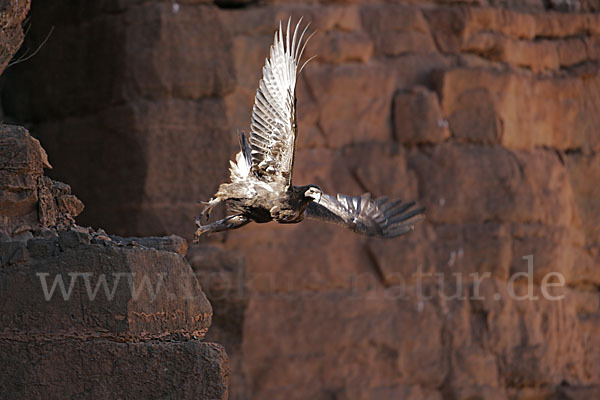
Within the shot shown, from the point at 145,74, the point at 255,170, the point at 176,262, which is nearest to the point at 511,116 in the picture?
the point at 145,74

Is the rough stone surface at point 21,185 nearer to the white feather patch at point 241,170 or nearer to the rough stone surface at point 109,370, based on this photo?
the rough stone surface at point 109,370

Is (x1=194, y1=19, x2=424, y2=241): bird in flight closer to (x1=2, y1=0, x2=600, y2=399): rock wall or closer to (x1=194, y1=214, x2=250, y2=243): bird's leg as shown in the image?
(x1=194, y1=214, x2=250, y2=243): bird's leg

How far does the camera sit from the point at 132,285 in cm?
424

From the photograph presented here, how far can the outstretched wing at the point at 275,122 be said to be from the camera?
522cm

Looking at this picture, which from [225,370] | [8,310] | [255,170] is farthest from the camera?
[255,170]

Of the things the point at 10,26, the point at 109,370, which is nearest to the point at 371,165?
the point at 10,26

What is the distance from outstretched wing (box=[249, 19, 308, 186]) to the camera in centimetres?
522

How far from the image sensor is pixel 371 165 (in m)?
8.70

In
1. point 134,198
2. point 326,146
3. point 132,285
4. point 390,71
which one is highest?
point 390,71

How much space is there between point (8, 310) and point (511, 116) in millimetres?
6032

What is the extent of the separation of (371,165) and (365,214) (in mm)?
2931

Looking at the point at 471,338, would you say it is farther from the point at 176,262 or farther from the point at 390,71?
the point at 176,262

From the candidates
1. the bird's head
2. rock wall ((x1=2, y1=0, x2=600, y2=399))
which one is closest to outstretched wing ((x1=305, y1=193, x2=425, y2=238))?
the bird's head

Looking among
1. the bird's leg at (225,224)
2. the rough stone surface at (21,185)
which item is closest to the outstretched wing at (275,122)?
the bird's leg at (225,224)
